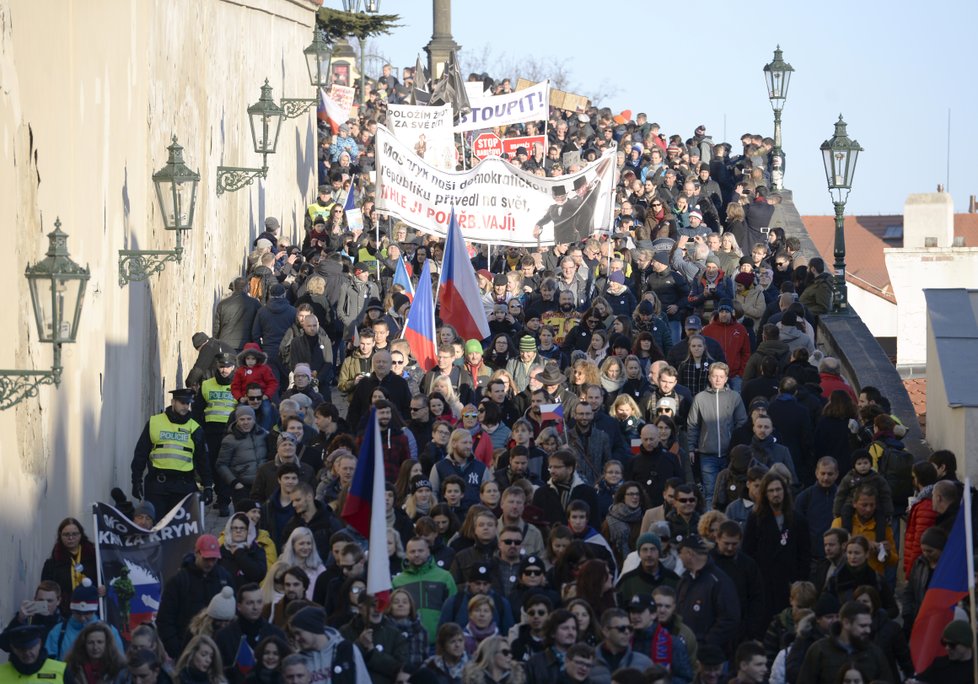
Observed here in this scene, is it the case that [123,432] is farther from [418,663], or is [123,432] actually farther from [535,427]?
[418,663]

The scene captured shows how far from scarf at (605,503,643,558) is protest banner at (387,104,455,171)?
13841 mm

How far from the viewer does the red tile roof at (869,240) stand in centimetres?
7400

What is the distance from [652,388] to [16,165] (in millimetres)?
6185

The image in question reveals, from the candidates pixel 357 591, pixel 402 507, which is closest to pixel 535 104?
pixel 402 507

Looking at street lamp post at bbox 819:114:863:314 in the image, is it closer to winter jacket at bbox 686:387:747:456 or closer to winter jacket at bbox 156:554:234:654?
winter jacket at bbox 686:387:747:456

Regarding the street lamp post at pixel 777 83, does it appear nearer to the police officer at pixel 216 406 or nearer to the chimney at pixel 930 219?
the police officer at pixel 216 406

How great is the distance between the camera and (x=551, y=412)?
55.2 ft

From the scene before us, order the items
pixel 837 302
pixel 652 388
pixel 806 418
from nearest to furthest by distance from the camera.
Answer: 1. pixel 806 418
2. pixel 652 388
3. pixel 837 302

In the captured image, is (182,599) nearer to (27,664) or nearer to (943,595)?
(27,664)

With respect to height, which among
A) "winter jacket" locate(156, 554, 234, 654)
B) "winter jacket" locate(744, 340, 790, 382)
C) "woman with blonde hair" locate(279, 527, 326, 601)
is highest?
"winter jacket" locate(744, 340, 790, 382)

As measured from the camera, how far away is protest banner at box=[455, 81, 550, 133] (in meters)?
30.9

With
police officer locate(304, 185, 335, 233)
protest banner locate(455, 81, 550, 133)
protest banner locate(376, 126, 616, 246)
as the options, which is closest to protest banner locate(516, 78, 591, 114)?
protest banner locate(455, 81, 550, 133)

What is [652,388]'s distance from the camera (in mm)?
18016

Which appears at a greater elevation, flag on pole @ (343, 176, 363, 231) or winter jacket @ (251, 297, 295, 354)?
flag on pole @ (343, 176, 363, 231)
